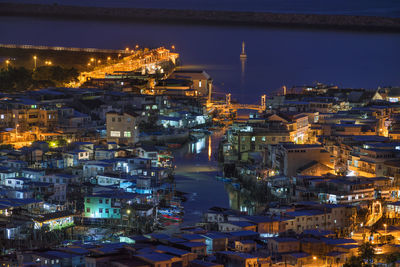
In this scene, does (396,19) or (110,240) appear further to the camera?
(396,19)

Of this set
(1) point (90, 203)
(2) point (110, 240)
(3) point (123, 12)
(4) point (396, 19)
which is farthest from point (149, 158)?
(3) point (123, 12)

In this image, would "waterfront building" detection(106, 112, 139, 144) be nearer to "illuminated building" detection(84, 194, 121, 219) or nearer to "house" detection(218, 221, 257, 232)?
"illuminated building" detection(84, 194, 121, 219)

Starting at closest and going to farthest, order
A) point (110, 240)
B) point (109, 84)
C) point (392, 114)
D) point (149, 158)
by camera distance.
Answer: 1. point (110, 240)
2. point (149, 158)
3. point (392, 114)
4. point (109, 84)

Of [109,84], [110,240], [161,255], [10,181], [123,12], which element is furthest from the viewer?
[123,12]

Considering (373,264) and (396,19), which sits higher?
(396,19)

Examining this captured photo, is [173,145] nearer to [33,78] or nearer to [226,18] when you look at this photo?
[33,78]

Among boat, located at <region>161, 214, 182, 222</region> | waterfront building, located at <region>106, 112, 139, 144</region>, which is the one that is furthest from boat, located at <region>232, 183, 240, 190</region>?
waterfront building, located at <region>106, 112, 139, 144</region>

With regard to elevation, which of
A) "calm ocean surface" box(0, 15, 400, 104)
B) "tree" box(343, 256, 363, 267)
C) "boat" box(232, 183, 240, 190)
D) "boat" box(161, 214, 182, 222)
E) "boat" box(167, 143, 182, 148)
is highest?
"calm ocean surface" box(0, 15, 400, 104)

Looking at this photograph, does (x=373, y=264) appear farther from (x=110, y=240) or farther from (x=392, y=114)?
(x=392, y=114)
